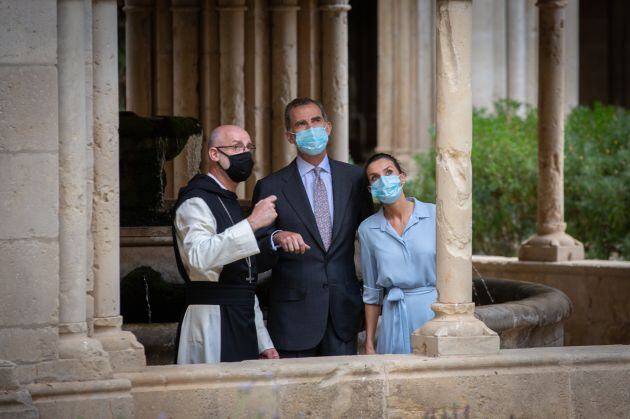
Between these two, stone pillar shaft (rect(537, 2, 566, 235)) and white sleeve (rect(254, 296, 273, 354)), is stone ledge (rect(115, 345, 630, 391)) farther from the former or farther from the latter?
stone pillar shaft (rect(537, 2, 566, 235))

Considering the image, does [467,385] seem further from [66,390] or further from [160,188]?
[160,188]

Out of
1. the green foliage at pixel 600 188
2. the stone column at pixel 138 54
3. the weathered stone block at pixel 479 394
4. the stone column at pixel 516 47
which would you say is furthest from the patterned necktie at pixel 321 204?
the stone column at pixel 516 47

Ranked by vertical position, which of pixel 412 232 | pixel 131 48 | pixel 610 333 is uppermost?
pixel 131 48

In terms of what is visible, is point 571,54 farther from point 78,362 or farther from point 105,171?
point 78,362

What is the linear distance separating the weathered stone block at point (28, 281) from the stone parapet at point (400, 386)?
0.44 m

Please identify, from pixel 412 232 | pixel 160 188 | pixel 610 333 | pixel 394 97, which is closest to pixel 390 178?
pixel 412 232

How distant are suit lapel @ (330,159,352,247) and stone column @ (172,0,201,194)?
21.0 ft

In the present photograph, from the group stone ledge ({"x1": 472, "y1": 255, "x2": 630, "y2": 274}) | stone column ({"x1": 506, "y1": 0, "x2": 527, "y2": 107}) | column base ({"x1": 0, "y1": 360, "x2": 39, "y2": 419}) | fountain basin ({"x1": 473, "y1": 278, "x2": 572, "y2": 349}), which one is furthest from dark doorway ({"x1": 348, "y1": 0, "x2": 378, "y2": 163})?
column base ({"x1": 0, "y1": 360, "x2": 39, "y2": 419})

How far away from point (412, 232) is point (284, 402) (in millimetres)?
964

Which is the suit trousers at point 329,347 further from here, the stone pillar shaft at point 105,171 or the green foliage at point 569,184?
the green foliage at point 569,184

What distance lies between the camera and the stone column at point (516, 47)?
1959 centimetres

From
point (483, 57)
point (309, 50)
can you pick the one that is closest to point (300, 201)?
point (309, 50)

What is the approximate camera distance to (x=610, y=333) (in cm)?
1109

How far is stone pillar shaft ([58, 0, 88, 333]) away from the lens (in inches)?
223
